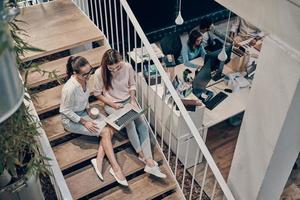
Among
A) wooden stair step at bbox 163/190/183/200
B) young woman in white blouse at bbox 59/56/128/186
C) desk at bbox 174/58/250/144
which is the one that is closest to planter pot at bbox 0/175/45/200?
young woman in white blouse at bbox 59/56/128/186

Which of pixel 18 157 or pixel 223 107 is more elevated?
pixel 18 157

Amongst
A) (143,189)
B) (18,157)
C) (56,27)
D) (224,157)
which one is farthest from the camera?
(224,157)

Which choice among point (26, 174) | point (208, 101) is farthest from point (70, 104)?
point (208, 101)

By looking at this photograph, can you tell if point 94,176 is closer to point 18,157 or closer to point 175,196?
point 175,196

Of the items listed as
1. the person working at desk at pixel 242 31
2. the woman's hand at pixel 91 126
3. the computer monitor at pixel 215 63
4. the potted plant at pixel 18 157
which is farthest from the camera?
the person working at desk at pixel 242 31

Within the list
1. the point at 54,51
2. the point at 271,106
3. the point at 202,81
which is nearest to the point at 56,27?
the point at 54,51

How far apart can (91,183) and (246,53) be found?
300cm

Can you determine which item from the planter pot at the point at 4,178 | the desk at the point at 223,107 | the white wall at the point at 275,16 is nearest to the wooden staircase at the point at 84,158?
the planter pot at the point at 4,178

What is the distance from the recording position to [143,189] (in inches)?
157

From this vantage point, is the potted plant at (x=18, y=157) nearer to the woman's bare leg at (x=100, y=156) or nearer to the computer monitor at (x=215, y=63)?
the woman's bare leg at (x=100, y=156)

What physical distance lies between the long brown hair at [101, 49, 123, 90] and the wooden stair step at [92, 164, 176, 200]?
2.97ft

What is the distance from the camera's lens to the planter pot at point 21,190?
286cm

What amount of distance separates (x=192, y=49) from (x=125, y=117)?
7.24ft

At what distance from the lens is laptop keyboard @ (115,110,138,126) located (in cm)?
393
